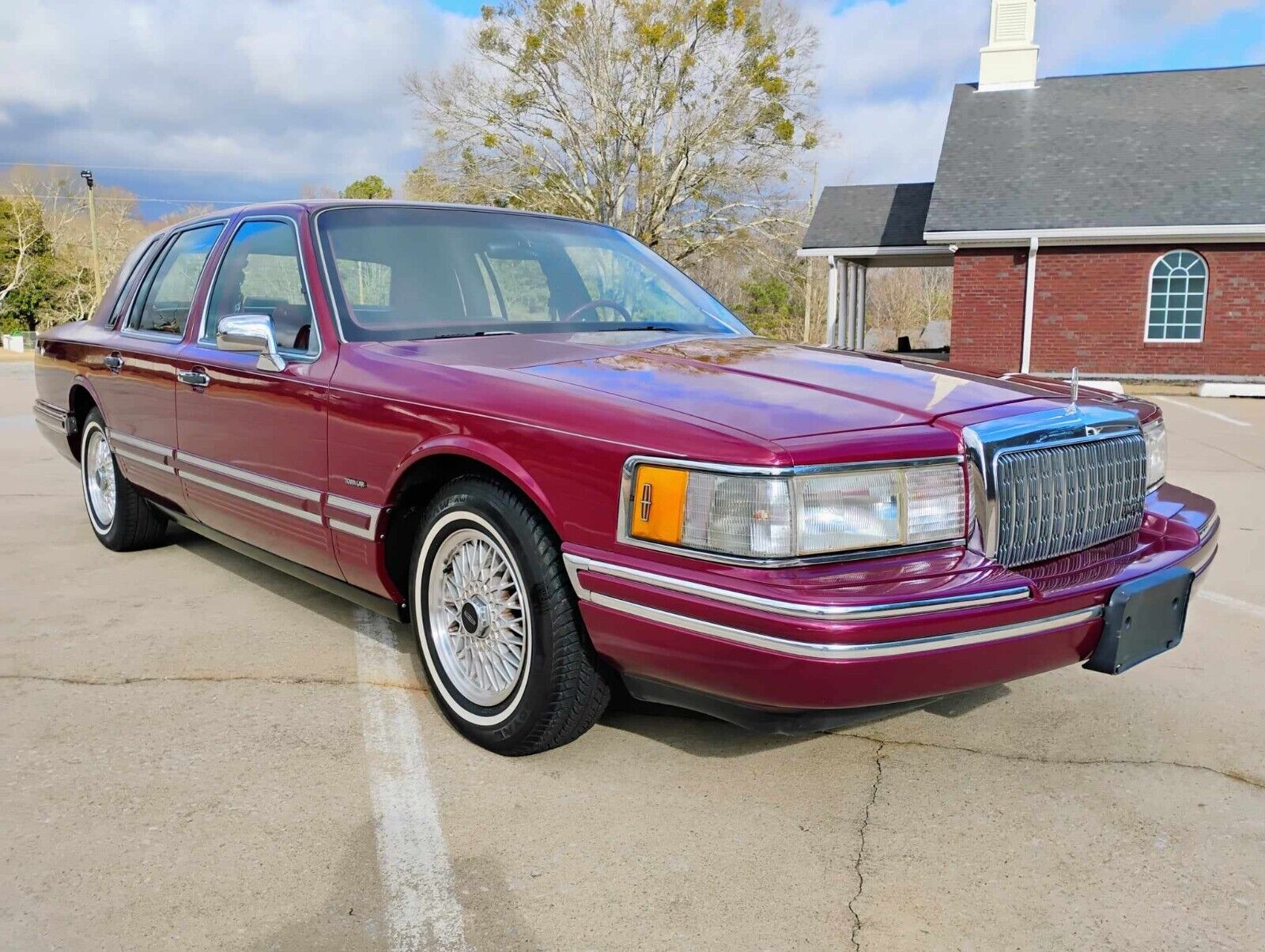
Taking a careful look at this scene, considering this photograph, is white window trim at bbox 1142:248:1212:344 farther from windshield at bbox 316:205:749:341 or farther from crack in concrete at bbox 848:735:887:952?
A: crack in concrete at bbox 848:735:887:952

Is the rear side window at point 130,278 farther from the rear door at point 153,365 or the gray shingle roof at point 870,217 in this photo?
the gray shingle roof at point 870,217

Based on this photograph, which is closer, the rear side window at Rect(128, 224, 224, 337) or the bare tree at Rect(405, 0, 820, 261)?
the rear side window at Rect(128, 224, 224, 337)

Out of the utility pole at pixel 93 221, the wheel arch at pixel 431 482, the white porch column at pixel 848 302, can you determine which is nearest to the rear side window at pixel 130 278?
the wheel arch at pixel 431 482

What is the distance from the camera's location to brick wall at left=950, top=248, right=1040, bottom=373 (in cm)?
2019

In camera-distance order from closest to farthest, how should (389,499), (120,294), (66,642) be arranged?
1. (389,499)
2. (66,642)
3. (120,294)

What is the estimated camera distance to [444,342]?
3.54 metres

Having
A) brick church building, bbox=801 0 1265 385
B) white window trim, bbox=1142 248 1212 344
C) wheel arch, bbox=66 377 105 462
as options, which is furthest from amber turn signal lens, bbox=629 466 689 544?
white window trim, bbox=1142 248 1212 344

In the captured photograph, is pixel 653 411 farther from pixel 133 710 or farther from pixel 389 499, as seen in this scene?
pixel 133 710

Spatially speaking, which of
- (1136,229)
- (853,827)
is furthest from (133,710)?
(1136,229)

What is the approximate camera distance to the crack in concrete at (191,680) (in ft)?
12.1

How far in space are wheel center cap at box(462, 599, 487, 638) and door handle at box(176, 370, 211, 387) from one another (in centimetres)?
174

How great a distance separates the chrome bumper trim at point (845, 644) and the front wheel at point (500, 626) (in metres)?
0.22

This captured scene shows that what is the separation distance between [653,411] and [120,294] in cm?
400

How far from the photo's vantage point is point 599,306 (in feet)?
13.4
